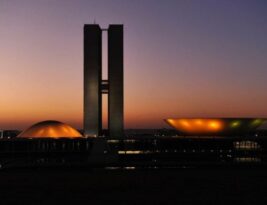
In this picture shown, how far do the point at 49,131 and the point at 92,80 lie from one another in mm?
43691

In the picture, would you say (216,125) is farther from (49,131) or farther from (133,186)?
(133,186)

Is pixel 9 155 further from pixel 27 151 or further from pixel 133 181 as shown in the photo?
pixel 133 181

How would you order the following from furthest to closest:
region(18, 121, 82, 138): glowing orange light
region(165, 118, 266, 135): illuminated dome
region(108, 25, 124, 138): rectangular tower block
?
region(108, 25, 124, 138): rectangular tower block < region(18, 121, 82, 138): glowing orange light < region(165, 118, 266, 135): illuminated dome

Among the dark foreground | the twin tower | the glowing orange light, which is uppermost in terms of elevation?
the twin tower

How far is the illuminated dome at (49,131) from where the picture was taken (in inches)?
2079

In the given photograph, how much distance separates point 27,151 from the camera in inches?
1271

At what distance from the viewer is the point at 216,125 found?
41562 mm

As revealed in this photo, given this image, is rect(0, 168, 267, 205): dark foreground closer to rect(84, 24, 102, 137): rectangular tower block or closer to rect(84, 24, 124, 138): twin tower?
rect(84, 24, 102, 137): rectangular tower block

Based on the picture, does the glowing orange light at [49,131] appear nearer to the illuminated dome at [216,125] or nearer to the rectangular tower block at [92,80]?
the illuminated dome at [216,125]

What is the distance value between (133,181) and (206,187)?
10.8ft

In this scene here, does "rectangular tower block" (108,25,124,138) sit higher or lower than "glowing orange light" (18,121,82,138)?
higher

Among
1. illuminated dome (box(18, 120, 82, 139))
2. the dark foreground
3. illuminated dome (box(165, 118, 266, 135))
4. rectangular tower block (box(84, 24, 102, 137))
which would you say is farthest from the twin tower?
the dark foreground

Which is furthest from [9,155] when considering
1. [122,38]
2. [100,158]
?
[122,38]

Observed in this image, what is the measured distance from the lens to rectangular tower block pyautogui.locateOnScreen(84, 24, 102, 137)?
314 feet
